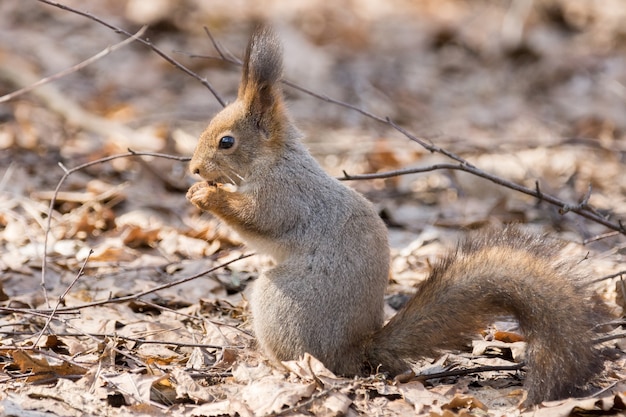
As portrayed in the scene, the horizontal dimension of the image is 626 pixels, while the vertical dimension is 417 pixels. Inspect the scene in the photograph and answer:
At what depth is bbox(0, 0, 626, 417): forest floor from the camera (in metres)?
3.12

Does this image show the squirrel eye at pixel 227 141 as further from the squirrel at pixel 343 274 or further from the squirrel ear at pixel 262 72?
the squirrel ear at pixel 262 72

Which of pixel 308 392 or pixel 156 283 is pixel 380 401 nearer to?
pixel 308 392

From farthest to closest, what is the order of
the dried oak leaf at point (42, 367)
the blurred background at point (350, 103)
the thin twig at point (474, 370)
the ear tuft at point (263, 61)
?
the blurred background at point (350, 103)
the ear tuft at point (263, 61)
the thin twig at point (474, 370)
the dried oak leaf at point (42, 367)

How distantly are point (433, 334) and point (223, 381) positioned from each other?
0.87 meters

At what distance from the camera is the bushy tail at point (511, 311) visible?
9.30 feet

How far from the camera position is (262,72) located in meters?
3.52

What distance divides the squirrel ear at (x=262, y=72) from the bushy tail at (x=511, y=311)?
3.63ft

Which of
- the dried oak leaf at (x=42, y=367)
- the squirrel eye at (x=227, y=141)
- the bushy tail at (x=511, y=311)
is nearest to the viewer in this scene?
the bushy tail at (x=511, y=311)

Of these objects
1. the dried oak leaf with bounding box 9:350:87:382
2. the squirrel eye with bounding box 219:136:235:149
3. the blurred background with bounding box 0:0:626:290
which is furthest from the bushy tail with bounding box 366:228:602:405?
the blurred background with bounding box 0:0:626:290

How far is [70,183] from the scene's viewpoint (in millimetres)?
5855

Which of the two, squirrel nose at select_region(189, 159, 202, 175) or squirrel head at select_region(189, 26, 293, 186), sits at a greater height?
squirrel head at select_region(189, 26, 293, 186)

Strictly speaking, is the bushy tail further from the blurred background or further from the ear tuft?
the blurred background

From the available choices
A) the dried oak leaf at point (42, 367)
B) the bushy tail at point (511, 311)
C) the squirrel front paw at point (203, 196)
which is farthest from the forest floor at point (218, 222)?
the squirrel front paw at point (203, 196)

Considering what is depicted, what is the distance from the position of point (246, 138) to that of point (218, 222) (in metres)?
1.50
